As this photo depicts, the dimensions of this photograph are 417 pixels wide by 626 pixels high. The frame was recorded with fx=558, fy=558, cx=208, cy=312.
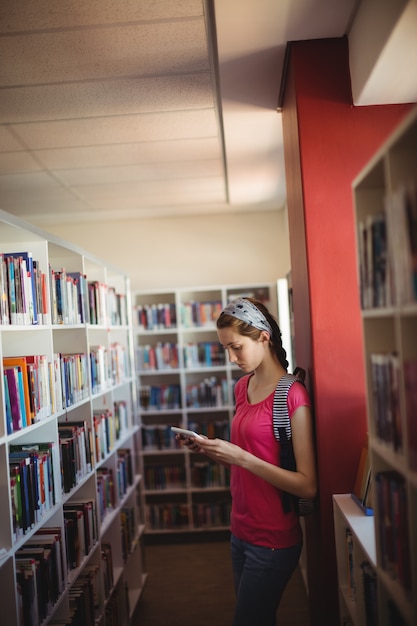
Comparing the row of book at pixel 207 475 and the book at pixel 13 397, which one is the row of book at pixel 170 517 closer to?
the row of book at pixel 207 475

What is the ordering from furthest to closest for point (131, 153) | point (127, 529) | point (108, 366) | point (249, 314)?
point (127, 529), point (108, 366), point (131, 153), point (249, 314)

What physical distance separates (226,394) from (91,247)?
6.67 feet

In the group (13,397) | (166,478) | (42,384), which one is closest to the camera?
(13,397)

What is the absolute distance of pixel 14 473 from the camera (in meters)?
2.08

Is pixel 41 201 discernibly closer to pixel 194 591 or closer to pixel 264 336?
pixel 264 336

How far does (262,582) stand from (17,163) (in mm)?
2816

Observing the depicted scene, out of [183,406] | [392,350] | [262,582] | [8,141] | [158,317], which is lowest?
[262,582]

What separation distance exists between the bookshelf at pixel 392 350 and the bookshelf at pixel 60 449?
4.00 feet

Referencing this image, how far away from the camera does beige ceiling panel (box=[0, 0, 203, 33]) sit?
6.13 ft

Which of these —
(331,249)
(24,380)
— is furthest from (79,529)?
(331,249)

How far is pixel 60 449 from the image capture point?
2615 millimetres

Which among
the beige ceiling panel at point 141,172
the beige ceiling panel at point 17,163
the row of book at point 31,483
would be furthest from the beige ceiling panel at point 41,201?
the row of book at point 31,483

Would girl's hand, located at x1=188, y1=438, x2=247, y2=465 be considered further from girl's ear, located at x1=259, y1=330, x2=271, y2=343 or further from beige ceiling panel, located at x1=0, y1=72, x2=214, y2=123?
beige ceiling panel, located at x1=0, y1=72, x2=214, y2=123

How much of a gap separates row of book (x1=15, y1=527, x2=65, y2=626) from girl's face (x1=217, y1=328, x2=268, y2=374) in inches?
44.2
